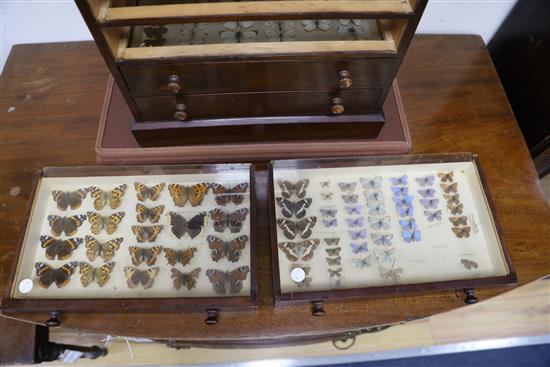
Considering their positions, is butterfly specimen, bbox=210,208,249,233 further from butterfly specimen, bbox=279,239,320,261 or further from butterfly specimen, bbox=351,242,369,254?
butterfly specimen, bbox=351,242,369,254

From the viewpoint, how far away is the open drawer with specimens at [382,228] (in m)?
0.88

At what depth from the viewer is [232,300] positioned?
0.82 m

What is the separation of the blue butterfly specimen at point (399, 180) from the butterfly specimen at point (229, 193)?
0.38m

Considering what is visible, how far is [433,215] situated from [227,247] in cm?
52

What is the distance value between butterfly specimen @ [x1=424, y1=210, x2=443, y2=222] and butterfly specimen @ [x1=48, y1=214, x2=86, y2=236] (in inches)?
33.5

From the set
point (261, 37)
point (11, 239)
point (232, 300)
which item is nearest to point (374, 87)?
point (261, 37)

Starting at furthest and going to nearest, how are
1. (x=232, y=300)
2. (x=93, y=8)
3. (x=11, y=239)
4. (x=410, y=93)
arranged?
(x=410, y=93)
(x=11, y=239)
(x=232, y=300)
(x=93, y=8)

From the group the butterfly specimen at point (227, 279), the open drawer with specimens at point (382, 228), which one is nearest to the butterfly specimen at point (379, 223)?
the open drawer with specimens at point (382, 228)

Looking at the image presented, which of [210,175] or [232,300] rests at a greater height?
[210,175]

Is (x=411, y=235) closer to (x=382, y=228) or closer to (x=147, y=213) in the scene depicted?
(x=382, y=228)

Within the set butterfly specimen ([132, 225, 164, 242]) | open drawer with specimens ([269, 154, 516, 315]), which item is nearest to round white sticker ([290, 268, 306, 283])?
open drawer with specimens ([269, 154, 516, 315])

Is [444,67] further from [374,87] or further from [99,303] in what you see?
[99,303]

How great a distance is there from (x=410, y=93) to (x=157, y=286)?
33.6 inches

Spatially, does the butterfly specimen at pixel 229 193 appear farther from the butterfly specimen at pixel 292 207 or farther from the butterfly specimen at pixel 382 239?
the butterfly specimen at pixel 382 239
